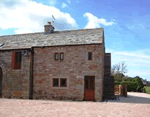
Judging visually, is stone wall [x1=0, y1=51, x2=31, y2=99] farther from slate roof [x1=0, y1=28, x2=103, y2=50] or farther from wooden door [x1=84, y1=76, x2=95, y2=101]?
wooden door [x1=84, y1=76, x2=95, y2=101]

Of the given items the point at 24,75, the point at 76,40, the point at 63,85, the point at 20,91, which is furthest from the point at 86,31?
the point at 20,91

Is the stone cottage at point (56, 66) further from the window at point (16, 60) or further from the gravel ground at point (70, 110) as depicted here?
the gravel ground at point (70, 110)

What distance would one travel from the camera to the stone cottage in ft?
50.9

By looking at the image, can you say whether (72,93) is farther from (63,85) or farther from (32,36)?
(32,36)

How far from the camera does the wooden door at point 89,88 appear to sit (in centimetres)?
1535

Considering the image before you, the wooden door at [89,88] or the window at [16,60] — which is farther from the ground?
the window at [16,60]

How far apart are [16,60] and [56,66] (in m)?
4.27

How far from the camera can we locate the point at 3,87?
1766 centimetres

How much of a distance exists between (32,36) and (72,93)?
8.01m

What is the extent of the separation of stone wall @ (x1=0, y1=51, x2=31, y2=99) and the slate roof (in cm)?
136

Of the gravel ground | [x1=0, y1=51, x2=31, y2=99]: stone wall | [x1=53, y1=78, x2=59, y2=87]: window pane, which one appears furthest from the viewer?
[x1=0, y1=51, x2=31, y2=99]: stone wall

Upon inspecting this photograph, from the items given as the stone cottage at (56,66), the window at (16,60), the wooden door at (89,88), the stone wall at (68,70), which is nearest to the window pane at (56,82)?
the stone cottage at (56,66)

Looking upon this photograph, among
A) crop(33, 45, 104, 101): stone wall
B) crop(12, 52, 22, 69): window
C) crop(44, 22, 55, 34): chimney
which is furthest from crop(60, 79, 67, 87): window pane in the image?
crop(44, 22, 55, 34): chimney

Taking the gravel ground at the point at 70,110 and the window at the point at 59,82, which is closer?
the gravel ground at the point at 70,110
